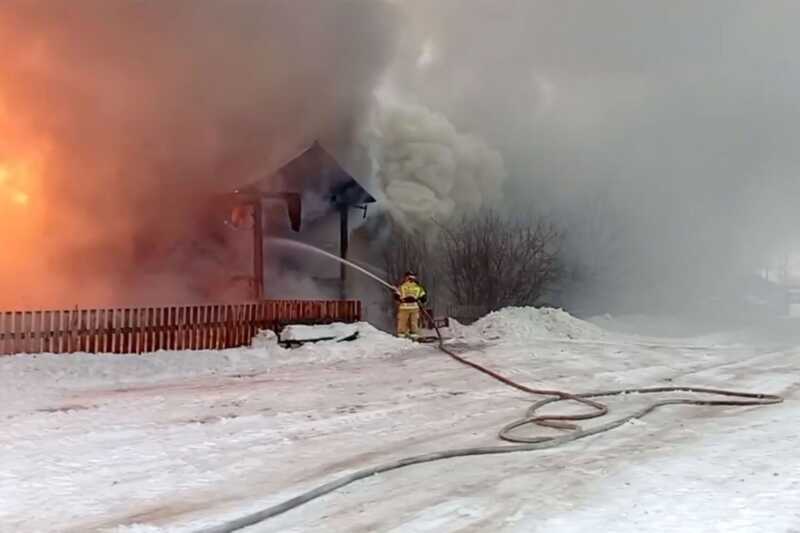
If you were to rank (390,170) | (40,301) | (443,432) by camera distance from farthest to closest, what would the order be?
(390,170) → (40,301) → (443,432)

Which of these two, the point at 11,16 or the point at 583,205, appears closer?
the point at 11,16

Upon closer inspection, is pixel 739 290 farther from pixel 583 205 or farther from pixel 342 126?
pixel 342 126

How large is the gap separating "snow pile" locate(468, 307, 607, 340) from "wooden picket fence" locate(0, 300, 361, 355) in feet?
11.2

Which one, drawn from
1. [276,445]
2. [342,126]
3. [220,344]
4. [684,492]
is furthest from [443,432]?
[342,126]

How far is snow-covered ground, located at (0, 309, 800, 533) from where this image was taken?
4094mm

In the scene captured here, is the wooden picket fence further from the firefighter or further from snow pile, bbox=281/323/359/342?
the firefighter

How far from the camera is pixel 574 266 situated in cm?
2800

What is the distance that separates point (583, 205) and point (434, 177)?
7.31 meters

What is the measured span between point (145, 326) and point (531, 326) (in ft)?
24.2

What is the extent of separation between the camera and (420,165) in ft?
78.0

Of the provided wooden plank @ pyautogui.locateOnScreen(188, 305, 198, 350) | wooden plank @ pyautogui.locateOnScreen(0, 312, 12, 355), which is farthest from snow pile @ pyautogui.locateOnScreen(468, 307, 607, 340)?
wooden plank @ pyautogui.locateOnScreen(0, 312, 12, 355)

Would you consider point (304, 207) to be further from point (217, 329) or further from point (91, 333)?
point (91, 333)

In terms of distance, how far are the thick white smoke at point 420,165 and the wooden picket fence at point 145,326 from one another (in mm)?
10352

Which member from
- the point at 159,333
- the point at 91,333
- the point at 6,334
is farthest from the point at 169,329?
the point at 6,334
